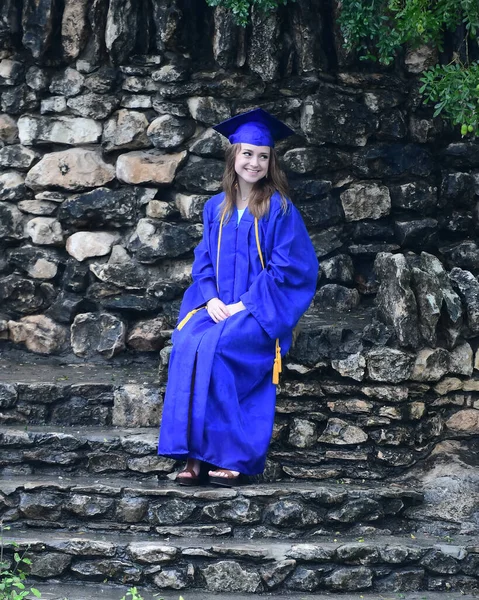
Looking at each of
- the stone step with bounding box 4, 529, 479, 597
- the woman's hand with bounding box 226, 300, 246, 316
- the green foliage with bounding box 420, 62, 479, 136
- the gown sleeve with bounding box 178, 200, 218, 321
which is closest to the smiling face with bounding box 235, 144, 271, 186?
the gown sleeve with bounding box 178, 200, 218, 321

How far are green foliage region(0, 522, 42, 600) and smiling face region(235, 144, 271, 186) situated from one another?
83.0 inches

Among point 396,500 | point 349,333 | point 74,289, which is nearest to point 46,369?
point 74,289

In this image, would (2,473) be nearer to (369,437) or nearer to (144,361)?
(144,361)

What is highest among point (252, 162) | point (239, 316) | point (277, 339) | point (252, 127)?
point (252, 127)

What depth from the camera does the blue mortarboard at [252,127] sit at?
496 centimetres

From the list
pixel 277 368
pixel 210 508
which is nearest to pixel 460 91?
pixel 277 368

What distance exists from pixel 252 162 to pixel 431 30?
1197 mm

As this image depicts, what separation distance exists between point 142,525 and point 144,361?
1.45 m

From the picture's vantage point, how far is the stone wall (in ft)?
19.8

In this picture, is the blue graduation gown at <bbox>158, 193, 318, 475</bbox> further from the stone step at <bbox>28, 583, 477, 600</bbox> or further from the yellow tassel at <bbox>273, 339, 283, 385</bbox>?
the stone step at <bbox>28, 583, 477, 600</bbox>

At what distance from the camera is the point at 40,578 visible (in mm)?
4711

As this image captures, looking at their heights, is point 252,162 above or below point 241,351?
above

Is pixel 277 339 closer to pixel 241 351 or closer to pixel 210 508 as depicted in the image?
pixel 241 351

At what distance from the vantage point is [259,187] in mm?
5070
